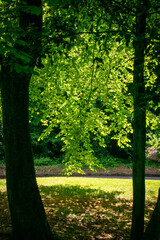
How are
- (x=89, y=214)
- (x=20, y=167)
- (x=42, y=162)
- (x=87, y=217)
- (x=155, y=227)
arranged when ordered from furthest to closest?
(x=42, y=162) → (x=89, y=214) → (x=87, y=217) → (x=20, y=167) → (x=155, y=227)

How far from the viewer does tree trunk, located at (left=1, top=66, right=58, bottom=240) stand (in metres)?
3.70

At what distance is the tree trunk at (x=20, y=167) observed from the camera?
3.70 meters

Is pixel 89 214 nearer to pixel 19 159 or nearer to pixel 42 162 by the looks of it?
pixel 19 159

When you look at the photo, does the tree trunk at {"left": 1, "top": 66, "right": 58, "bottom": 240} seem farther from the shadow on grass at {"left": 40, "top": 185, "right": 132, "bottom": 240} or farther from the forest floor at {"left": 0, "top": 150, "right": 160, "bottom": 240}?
the shadow on grass at {"left": 40, "top": 185, "right": 132, "bottom": 240}

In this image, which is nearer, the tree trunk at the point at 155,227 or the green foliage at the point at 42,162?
the tree trunk at the point at 155,227

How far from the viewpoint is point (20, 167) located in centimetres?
374

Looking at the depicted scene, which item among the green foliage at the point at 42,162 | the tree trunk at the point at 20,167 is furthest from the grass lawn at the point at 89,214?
the green foliage at the point at 42,162

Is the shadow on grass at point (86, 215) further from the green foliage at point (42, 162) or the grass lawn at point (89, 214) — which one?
→ the green foliage at point (42, 162)

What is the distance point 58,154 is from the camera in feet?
81.1

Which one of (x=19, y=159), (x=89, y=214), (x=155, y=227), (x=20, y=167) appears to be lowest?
(x=89, y=214)

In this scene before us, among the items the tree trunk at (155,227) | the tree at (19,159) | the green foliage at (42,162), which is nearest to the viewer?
the tree trunk at (155,227)

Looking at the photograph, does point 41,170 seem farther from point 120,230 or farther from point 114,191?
point 120,230

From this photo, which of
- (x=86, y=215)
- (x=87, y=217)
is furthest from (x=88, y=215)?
(x=87, y=217)

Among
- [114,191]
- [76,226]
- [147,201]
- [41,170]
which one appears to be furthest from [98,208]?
[41,170]
